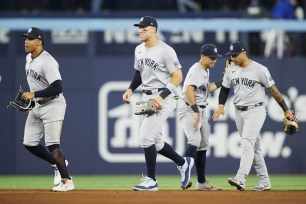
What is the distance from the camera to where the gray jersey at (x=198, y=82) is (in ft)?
40.1

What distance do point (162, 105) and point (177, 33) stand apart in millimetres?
6801

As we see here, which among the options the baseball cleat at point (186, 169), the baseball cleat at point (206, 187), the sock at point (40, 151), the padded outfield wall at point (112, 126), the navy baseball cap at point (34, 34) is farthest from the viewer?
the padded outfield wall at point (112, 126)

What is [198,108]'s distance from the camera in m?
12.4

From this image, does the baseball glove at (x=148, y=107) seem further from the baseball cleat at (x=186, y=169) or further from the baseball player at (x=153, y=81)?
the baseball cleat at (x=186, y=169)

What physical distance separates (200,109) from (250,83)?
0.77m

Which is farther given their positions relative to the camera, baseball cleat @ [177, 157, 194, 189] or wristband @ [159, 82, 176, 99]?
baseball cleat @ [177, 157, 194, 189]

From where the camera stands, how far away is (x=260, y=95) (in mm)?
12391

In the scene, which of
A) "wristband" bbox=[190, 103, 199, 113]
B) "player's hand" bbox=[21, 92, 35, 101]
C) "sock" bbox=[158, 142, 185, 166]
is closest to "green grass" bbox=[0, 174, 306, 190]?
"sock" bbox=[158, 142, 185, 166]

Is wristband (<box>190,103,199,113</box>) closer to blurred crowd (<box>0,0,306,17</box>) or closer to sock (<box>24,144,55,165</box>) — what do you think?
sock (<box>24,144,55,165</box>)

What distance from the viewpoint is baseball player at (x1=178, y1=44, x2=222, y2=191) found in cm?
1221

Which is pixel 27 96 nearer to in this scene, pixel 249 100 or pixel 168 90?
pixel 168 90

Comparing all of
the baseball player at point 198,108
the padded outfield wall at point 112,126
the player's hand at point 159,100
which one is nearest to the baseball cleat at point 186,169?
the baseball player at point 198,108

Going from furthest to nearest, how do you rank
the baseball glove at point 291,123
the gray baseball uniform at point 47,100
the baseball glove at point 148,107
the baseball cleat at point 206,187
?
the baseball glove at point 291,123 < the baseball cleat at point 206,187 < the gray baseball uniform at point 47,100 < the baseball glove at point 148,107

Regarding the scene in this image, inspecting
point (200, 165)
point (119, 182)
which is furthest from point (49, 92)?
point (119, 182)
